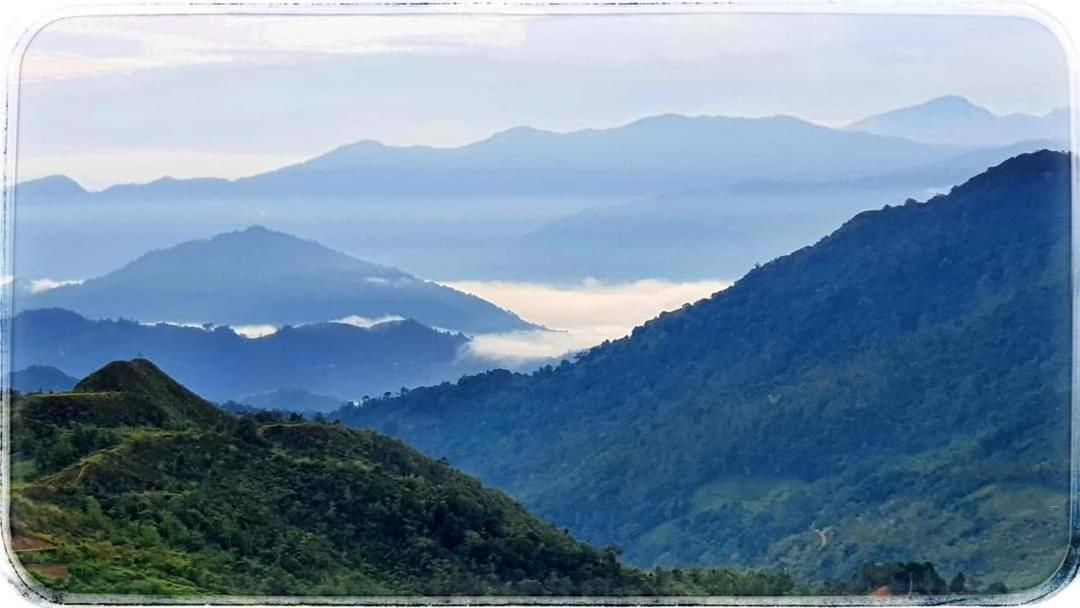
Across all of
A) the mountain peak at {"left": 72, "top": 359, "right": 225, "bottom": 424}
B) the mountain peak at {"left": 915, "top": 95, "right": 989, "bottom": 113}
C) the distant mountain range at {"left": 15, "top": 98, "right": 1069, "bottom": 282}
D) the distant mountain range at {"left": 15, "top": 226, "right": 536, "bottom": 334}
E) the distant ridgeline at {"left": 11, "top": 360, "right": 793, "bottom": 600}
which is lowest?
the distant ridgeline at {"left": 11, "top": 360, "right": 793, "bottom": 600}

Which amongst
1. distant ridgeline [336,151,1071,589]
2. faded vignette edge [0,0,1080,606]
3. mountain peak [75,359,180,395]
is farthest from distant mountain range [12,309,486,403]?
faded vignette edge [0,0,1080,606]

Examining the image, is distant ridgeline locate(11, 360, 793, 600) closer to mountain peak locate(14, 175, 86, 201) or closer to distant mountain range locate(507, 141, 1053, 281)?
mountain peak locate(14, 175, 86, 201)

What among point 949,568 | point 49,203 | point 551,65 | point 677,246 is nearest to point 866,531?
point 949,568

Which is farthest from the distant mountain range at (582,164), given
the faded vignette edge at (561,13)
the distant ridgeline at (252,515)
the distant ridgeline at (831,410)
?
the distant ridgeline at (252,515)

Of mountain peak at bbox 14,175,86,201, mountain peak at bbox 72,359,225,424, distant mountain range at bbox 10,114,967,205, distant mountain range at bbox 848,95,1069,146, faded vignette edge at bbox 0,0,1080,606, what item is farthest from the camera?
mountain peak at bbox 72,359,225,424

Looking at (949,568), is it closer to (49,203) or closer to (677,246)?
(677,246)

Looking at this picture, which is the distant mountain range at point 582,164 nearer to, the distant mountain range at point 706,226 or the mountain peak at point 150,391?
the distant mountain range at point 706,226

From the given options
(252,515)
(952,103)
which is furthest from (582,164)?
(252,515)
